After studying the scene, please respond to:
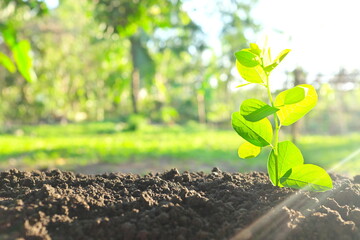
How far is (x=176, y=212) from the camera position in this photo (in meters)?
1.15

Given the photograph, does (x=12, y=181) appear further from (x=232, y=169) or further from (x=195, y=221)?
(x=232, y=169)

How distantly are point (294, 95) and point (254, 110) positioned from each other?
135 millimetres

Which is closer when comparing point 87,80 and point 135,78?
point 135,78

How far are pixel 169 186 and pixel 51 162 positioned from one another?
6095 mm

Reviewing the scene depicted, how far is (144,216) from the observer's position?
115 cm

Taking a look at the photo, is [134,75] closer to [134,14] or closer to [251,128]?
[134,14]

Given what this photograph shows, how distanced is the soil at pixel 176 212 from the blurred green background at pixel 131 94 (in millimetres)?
2133

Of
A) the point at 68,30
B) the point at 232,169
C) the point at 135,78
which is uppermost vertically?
the point at 68,30

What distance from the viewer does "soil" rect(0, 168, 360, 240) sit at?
1.07 metres

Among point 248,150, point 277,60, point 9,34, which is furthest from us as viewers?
point 9,34

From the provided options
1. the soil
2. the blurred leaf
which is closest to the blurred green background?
the blurred leaf

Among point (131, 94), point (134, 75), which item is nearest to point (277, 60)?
point (134, 75)

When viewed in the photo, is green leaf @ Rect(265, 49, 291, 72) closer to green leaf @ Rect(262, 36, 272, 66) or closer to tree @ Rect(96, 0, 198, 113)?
green leaf @ Rect(262, 36, 272, 66)

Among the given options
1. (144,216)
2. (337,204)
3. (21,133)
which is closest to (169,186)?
(144,216)
